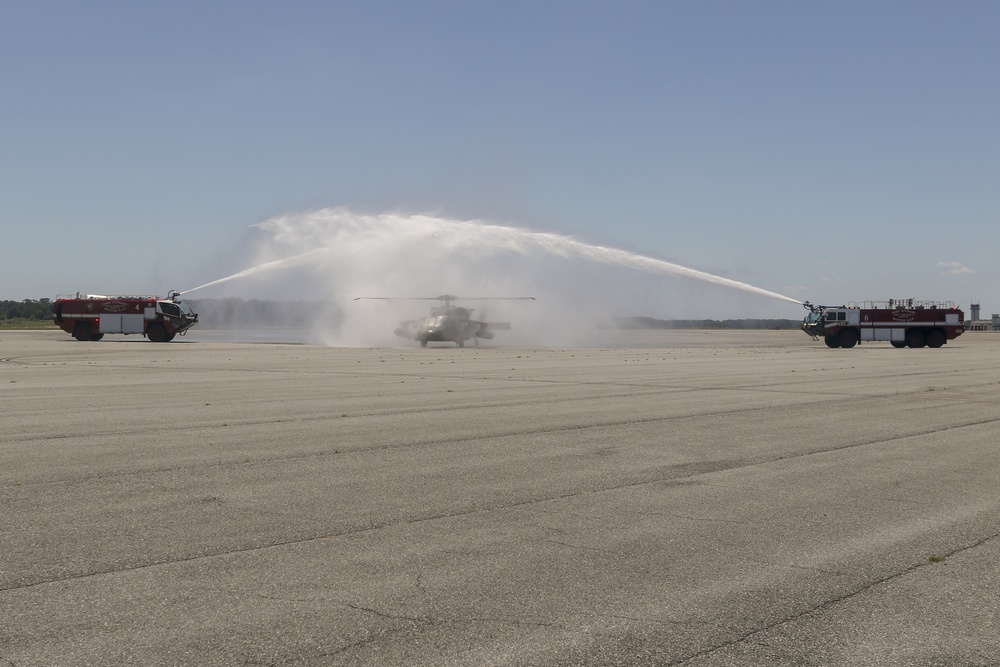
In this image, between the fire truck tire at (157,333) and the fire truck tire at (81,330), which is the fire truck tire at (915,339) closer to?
the fire truck tire at (157,333)

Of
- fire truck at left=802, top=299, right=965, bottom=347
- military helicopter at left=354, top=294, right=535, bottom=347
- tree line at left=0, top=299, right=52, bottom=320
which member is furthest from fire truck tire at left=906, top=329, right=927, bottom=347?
tree line at left=0, top=299, right=52, bottom=320

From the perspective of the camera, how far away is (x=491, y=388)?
23844 millimetres

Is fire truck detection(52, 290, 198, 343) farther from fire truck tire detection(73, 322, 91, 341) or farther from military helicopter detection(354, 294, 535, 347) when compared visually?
military helicopter detection(354, 294, 535, 347)

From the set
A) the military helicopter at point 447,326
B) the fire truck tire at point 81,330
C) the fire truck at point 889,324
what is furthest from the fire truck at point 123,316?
the fire truck at point 889,324

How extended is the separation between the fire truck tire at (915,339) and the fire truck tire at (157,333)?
49.3m

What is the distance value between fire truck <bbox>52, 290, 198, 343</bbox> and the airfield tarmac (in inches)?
1823

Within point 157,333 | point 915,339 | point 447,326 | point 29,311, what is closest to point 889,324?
point 915,339

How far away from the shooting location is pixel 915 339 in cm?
6359

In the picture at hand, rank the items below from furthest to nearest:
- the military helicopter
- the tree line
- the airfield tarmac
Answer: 1. the tree line
2. the military helicopter
3. the airfield tarmac

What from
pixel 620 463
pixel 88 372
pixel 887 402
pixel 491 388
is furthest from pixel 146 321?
pixel 620 463

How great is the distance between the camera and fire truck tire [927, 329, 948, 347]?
6359cm

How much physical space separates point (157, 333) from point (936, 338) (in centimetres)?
5188

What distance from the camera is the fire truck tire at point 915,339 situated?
6344cm

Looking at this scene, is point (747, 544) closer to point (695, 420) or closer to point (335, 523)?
point (335, 523)
